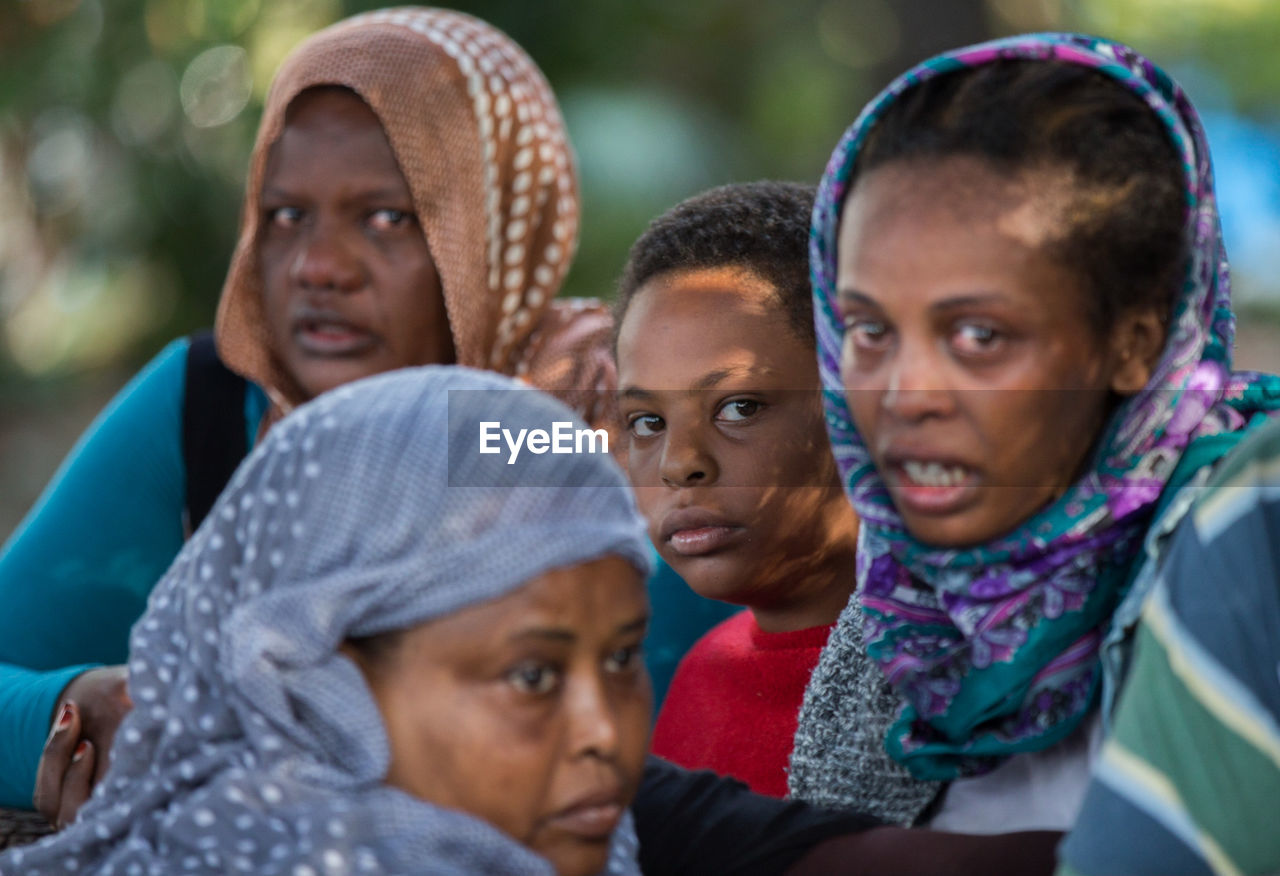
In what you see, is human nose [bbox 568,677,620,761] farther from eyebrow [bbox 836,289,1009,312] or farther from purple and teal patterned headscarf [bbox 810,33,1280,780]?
eyebrow [bbox 836,289,1009,312]

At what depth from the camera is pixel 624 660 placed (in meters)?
1.90

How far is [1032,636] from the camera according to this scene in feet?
6.42

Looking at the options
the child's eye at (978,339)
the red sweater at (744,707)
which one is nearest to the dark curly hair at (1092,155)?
the child's eye at (978,339)

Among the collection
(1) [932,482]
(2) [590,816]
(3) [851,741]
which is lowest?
(3) [851,741]

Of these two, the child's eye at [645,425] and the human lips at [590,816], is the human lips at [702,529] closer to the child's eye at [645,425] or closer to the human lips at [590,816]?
the child's eye at [645,425]

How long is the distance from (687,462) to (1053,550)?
0.81m

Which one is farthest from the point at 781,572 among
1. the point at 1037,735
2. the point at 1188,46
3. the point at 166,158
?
the point at 1188,46

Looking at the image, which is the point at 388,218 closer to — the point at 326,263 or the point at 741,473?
the point at 326,263

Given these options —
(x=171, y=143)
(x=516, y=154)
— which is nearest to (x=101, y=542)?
(x=516, y=154)

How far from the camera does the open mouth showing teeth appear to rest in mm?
1967

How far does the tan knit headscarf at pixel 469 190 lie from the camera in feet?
11.3

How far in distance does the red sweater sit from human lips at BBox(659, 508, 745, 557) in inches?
7.9

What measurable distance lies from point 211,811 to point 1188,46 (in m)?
15.1

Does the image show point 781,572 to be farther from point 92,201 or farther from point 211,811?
point 92,201
